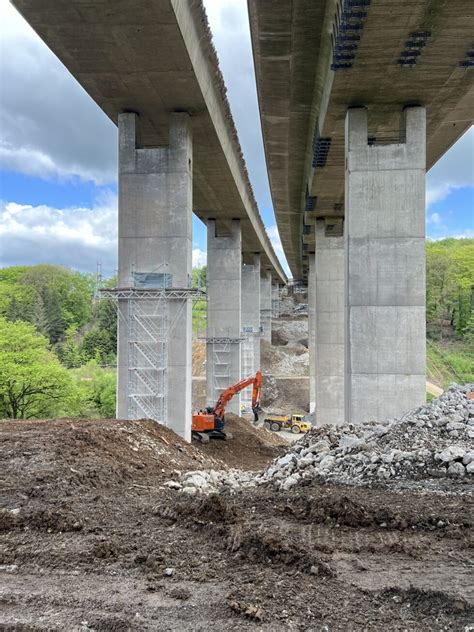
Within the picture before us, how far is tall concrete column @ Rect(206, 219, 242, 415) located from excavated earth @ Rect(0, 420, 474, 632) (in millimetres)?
20910

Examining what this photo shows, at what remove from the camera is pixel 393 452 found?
878 cm

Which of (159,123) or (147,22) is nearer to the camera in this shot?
(147,22)

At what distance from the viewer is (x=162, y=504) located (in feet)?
27.7

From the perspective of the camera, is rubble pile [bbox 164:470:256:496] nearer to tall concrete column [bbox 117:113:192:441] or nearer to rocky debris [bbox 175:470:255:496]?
rocky debris [bbox 175:470:255:496]

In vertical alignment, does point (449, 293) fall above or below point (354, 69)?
Answer: below

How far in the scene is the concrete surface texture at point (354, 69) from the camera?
10.9m

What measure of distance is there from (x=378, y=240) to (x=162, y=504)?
9680 mm

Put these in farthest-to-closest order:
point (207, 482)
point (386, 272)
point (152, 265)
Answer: point (152, 265) < point (386, 272) < point (207, 482)

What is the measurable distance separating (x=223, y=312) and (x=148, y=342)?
1401 cm

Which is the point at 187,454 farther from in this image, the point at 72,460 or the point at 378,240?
the point at 378,240

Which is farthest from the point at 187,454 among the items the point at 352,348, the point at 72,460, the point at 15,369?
the point at 15,369

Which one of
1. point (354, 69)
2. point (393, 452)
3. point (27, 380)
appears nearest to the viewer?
point (393, 452)

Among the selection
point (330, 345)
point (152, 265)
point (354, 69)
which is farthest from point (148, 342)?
point (330, 345)

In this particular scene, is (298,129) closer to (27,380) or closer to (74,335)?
(27,380)
